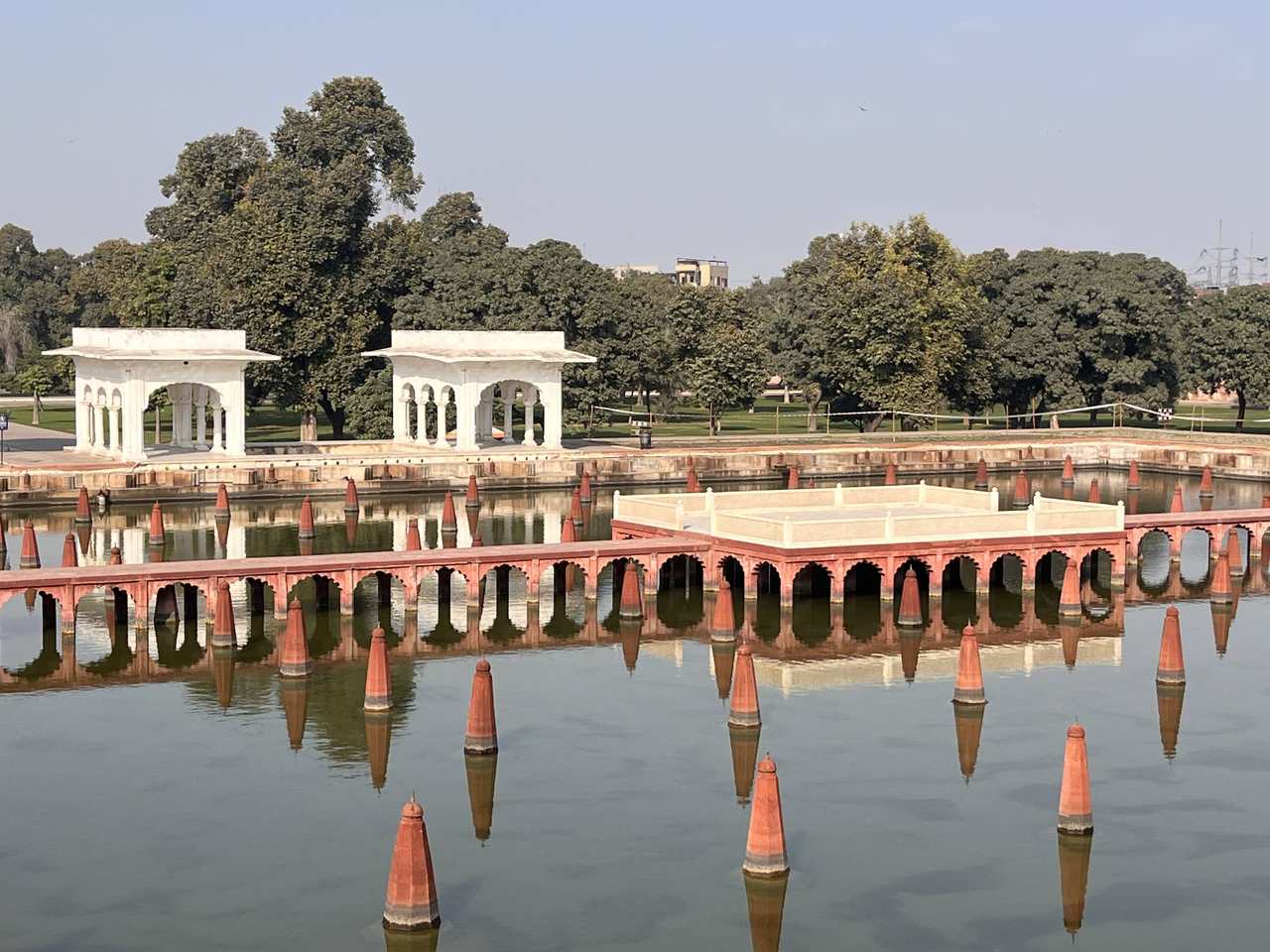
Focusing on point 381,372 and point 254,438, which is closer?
point 381,372

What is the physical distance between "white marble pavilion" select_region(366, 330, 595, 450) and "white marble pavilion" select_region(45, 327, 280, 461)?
6.60 meters

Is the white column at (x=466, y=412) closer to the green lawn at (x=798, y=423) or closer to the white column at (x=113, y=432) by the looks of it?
the white column at (x=113, y=432)

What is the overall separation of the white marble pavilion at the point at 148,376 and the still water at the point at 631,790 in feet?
97.4

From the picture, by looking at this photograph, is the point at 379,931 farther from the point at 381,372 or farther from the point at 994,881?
the point at 381,372

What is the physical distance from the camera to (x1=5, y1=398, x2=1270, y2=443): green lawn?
99000mm

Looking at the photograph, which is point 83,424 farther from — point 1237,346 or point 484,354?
point 1237,346

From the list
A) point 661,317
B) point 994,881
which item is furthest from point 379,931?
point 661,317

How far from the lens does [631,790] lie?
30.5m

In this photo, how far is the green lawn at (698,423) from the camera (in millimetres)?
99000

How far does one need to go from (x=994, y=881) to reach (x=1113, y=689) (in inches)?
499

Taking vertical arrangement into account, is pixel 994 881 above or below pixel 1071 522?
below

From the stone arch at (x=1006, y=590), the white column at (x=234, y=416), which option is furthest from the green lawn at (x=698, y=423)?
the stone arch at (x=1006, y=590)

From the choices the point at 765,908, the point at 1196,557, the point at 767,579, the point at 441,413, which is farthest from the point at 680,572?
the point at 441,413

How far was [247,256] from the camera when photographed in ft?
288
